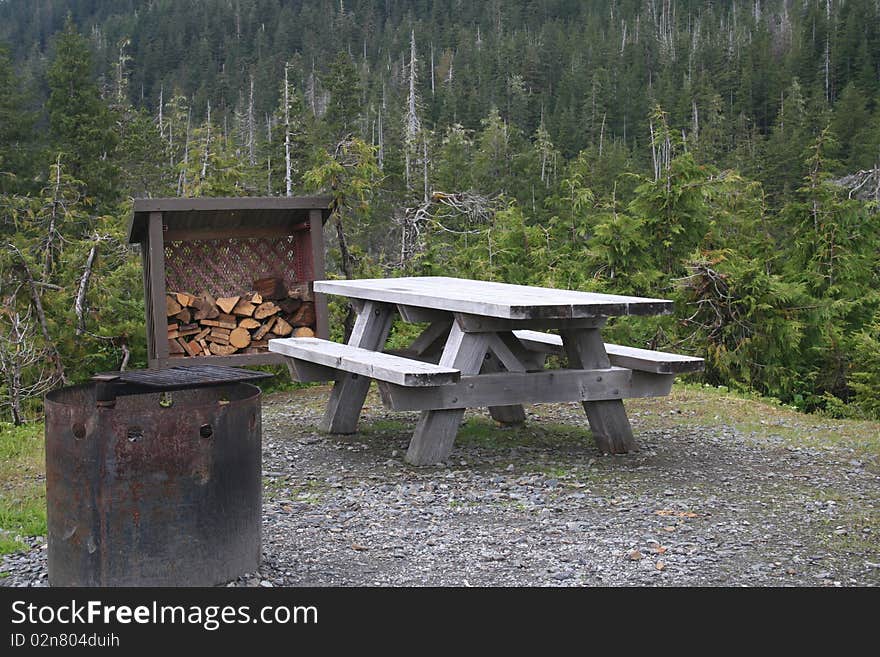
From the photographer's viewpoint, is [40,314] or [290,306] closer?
[40,314]

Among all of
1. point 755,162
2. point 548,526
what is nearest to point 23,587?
point 548,526

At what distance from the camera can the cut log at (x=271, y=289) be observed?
28.2ft

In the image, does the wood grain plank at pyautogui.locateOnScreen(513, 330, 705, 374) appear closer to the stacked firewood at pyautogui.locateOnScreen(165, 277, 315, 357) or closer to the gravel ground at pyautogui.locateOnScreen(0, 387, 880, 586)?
the gravel ground at pyautogui.locateOnScreen(0, 387, 880, 586)

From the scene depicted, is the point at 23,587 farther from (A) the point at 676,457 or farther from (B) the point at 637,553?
(A) the point at 676,457

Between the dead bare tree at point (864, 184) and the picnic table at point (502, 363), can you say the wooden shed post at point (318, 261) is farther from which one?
the dead bare tree at point (864, 184)

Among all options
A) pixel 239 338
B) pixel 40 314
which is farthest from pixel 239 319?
→ pixel 40 314

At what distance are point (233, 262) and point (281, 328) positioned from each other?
2.64 feet

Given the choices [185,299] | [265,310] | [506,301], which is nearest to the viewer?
[506,301]

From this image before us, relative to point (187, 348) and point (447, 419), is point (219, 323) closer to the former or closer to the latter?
point (187, 348)

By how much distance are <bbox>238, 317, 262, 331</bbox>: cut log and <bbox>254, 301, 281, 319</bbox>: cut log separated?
0.16 feet

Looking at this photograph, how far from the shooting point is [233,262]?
8711 mm

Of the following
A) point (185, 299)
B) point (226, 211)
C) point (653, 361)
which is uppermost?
point (226, 211)

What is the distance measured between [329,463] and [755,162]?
150 feet

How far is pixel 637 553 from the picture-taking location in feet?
12.6
